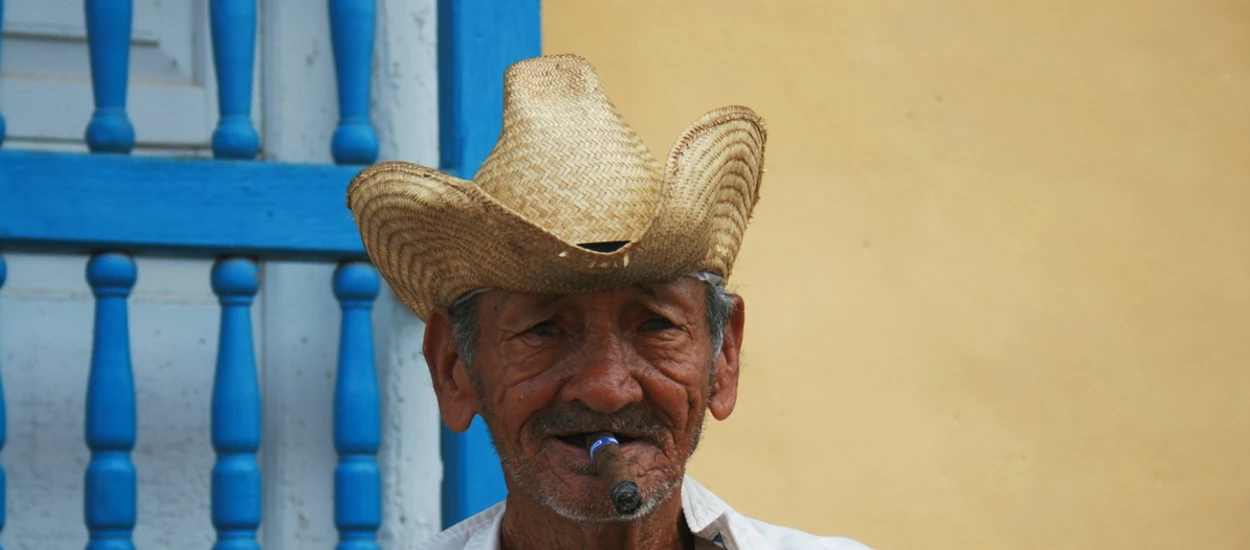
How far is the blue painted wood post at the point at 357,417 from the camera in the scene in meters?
3.13

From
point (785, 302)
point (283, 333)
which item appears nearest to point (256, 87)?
point (283, 333)

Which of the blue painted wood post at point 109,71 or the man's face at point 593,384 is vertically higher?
the blue painted wood post at point 109,71

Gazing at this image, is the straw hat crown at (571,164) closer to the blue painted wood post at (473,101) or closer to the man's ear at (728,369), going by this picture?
the man's ear at (728,369)

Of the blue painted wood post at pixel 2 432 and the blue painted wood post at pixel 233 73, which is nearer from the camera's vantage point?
the blue painted wood post at pixel 2 432

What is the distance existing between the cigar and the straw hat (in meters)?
0.20

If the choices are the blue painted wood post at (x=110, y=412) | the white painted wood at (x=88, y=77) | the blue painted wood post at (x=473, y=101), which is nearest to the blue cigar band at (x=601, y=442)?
the blue painted wood post at (x=473, y=101)

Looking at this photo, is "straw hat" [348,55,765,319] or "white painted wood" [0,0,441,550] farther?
"white painted wood" [0,0,441,550]

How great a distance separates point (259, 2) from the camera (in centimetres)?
339

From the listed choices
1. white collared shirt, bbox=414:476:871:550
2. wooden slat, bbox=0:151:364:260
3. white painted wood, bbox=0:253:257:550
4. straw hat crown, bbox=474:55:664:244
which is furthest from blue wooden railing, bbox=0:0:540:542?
straw hat crown, bbox=474:55:664:244

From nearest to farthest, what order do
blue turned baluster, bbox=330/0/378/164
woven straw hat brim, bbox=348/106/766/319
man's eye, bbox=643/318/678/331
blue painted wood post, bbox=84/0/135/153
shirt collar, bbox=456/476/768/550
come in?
woven straw hat brim, bbox=348/106/766/319
man's eye, bbox=643/318/678/331
shirt collar, bbox=456/476/768/550
blue painted wood post, bbox=84/0/135/153
blue turned baluster, bbox=330/0/378/164

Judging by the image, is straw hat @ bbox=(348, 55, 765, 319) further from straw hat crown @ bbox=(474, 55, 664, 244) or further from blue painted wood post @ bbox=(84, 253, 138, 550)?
blue painted wood post @ bbox=(84, 253, 138, 550)

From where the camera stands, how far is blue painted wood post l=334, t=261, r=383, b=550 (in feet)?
10.3

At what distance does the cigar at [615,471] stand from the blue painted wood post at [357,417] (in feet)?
2.44

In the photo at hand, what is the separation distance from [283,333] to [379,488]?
0.34 m
